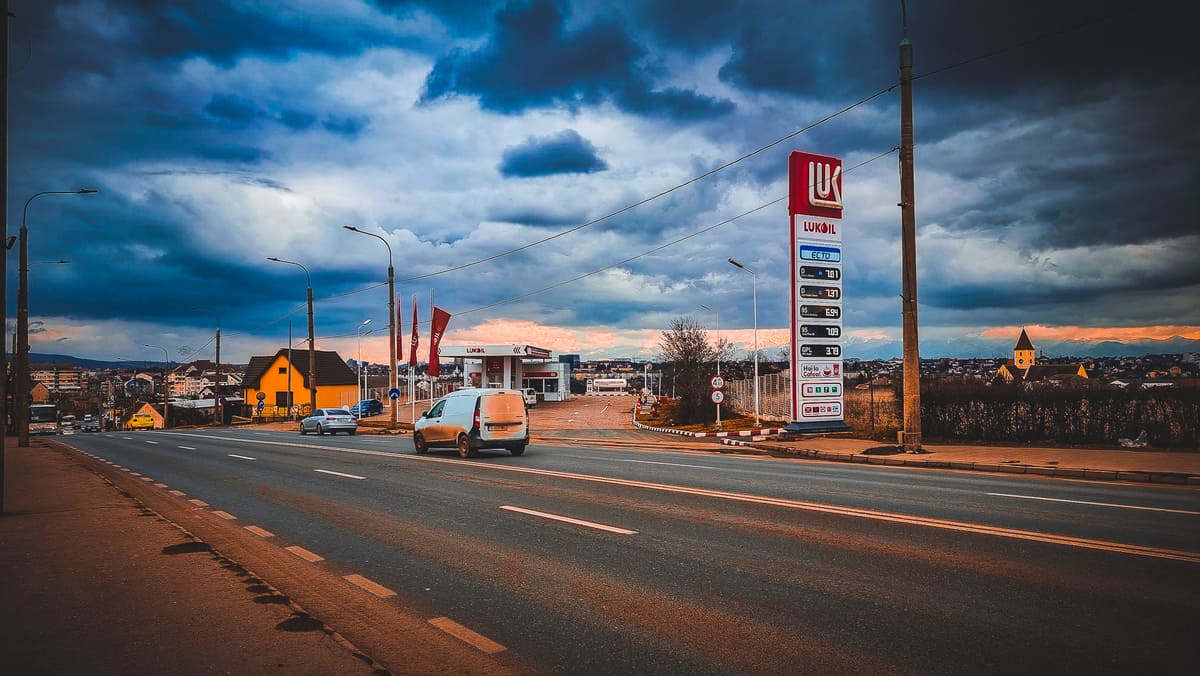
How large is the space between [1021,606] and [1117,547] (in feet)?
8.39

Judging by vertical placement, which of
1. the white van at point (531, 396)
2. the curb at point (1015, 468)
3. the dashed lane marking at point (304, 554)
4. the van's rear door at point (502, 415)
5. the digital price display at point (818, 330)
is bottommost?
the white van at point (531, 396)

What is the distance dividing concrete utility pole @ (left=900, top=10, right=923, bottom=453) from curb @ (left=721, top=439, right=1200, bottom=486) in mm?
1432

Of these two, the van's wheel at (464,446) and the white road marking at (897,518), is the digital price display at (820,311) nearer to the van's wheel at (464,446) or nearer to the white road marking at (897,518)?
the van's wheel at (464,446)

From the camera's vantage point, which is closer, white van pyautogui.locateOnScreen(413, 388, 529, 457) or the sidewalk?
the sidewalk

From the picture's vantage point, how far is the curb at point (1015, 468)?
13.0m

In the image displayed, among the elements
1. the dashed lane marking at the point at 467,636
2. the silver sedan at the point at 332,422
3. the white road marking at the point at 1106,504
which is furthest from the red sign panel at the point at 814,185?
the silver sedan at the point at 332,422

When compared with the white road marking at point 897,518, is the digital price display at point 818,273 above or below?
above

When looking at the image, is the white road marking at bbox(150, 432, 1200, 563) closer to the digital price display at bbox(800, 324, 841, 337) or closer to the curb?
the curb

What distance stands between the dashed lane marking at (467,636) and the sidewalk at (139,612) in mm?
707

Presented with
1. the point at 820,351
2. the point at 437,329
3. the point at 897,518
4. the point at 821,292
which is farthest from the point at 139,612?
the point at 437,329

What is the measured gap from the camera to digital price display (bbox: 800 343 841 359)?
25594mm

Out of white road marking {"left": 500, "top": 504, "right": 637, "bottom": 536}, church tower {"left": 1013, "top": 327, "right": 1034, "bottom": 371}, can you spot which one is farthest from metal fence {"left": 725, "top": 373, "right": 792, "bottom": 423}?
A: church tower {"left": 1013, "top": 327, "right": 1034, "bottom": 371}

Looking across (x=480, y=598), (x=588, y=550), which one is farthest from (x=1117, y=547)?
(x=480, y=598)

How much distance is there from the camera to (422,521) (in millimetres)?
9688
